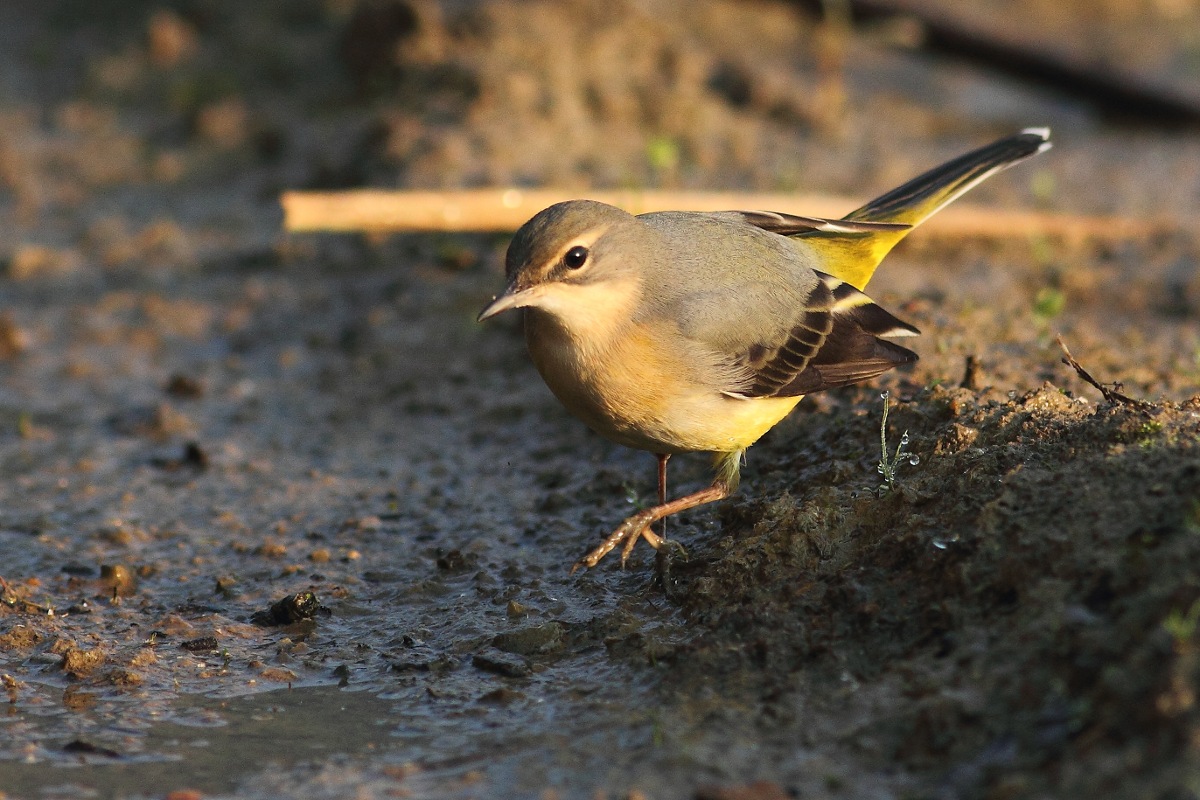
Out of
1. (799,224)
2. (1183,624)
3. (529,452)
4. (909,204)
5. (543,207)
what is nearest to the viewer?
(1183,624)

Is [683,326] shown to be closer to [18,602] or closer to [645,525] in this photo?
[645,525]

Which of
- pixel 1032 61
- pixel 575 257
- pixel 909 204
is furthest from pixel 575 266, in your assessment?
pixel 1032 61

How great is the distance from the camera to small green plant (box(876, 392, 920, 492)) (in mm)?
5446

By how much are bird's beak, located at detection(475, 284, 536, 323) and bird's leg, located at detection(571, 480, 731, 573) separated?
1119 millimetres

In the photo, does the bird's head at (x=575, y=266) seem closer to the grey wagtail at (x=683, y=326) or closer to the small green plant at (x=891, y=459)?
the grey wagtail at (x=683, y=326)

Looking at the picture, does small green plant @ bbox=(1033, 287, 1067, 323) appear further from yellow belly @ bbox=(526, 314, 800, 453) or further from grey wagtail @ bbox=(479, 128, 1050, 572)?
yellow belly @ bbox=(526, 314, 800, 453)

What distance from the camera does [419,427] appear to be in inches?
305

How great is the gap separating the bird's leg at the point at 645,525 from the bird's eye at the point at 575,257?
1.13m

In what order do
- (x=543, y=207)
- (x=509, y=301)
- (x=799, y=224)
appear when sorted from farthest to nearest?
1. (x=543, y=207)
2. (x=799, y=224)
3. (x=509, y=301)

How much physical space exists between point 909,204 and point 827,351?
Result: 136 cm

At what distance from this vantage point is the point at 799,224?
21.0ft

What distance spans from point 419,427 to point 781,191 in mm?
3391

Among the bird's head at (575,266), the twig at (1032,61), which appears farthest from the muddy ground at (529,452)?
the bird's head at (575,266)

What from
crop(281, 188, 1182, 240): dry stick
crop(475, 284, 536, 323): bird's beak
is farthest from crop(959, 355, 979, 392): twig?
crop(281, 188, 1182, 240): dry stick
